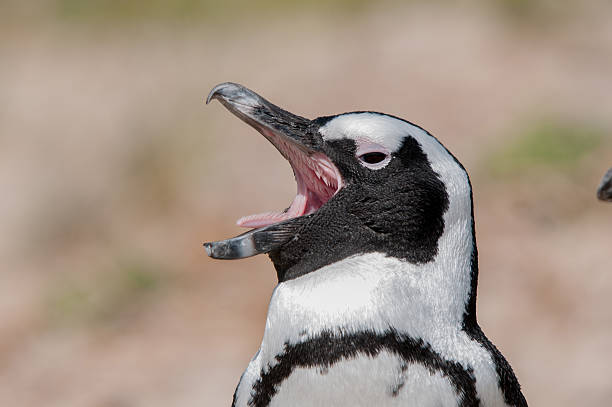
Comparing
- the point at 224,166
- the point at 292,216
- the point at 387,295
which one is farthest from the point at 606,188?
the point at 224,166

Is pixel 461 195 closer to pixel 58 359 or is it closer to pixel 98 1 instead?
pixel 58 359

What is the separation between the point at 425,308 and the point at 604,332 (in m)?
2.02

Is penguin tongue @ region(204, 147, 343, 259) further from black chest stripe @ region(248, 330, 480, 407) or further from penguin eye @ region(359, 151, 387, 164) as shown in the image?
black chest stripe @ region(248, 330, 480, 407)

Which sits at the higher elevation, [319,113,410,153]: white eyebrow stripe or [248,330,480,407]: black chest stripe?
[319,113,410,153]: white eyebrow stripe

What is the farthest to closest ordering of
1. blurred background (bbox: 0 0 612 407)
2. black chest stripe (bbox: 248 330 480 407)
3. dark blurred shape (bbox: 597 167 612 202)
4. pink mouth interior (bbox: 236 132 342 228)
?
1. blurred background (bbox: 0 0 612 407)
2. pink mouth interior (bbox: 236 132 342 228)
3. black chest stripe (bbox: 248 330 480 407)
4. dark blurred shape (bbox: 597 167 612 202)

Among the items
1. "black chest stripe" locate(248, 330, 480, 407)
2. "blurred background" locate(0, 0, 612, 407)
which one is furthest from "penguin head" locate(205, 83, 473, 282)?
"blurred background" locate(0, 0, 612, 407)

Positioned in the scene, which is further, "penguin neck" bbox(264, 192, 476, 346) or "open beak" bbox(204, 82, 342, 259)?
"open beak" bbox(204, 82, 342, 259)

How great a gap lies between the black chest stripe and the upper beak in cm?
40

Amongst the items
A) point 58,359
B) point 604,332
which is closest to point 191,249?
point 58,359

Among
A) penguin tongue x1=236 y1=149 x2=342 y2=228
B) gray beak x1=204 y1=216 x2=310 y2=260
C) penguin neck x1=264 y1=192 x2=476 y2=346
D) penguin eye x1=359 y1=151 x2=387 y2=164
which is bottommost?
penguin neck x1=264 y1=192 x2=476 y2=346

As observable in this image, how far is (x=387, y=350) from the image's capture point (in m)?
1.61

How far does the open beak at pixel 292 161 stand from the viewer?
1.73 m

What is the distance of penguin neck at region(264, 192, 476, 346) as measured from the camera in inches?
63.8

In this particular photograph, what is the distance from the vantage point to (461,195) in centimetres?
172
